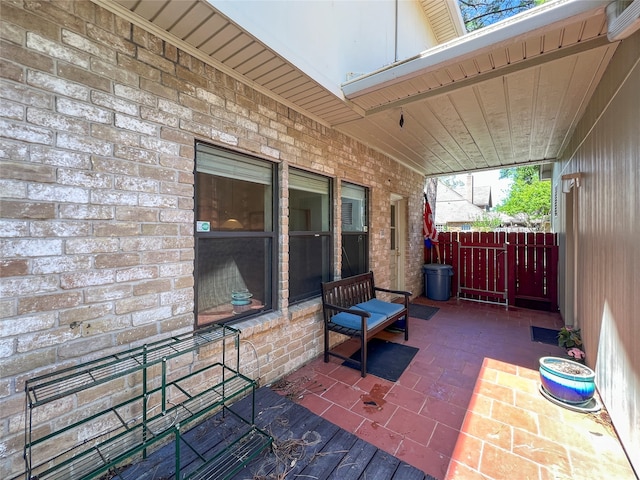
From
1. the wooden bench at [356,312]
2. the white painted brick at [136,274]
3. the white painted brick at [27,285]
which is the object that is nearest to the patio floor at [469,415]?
the wooden bench at [356,312]

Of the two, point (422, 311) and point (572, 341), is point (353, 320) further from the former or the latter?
point (572, 341)

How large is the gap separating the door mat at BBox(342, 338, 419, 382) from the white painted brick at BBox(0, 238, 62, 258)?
2.73 meters

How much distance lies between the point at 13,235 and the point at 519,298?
291 inches

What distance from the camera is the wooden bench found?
2969mm

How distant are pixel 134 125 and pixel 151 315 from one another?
1.27 m

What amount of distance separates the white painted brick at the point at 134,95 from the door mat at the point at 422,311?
191 inches

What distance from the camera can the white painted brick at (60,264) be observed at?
1477mm

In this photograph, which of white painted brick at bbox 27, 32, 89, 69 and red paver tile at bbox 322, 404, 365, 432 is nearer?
white painted brick at bbox 27, 32, 89, 69

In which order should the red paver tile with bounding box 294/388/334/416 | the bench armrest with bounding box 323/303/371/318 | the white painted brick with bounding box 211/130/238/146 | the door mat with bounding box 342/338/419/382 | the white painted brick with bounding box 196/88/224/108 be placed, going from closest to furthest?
the white painted brick with bounding box 196/88/224/108 < the white painted brick with bounding box 211/130/238/146 < the red paver tile with bounding box 294/388/334/416 < the bench armrest with bounding box 323/303/371/318 < the door mat with bounding box 342/338/419/382

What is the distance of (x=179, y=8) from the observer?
1.70 m

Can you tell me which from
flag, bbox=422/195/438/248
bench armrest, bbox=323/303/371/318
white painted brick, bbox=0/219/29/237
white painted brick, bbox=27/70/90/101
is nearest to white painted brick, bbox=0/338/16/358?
white painted brick, bbox=0/219/29/237

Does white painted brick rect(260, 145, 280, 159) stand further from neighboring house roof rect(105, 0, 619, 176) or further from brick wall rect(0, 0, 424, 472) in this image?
neighboring house roof rect(105, 0, 619, 176)

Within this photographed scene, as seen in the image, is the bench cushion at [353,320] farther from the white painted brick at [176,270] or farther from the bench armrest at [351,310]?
the white painted brick at [176,270]

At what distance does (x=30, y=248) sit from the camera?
1.46m
